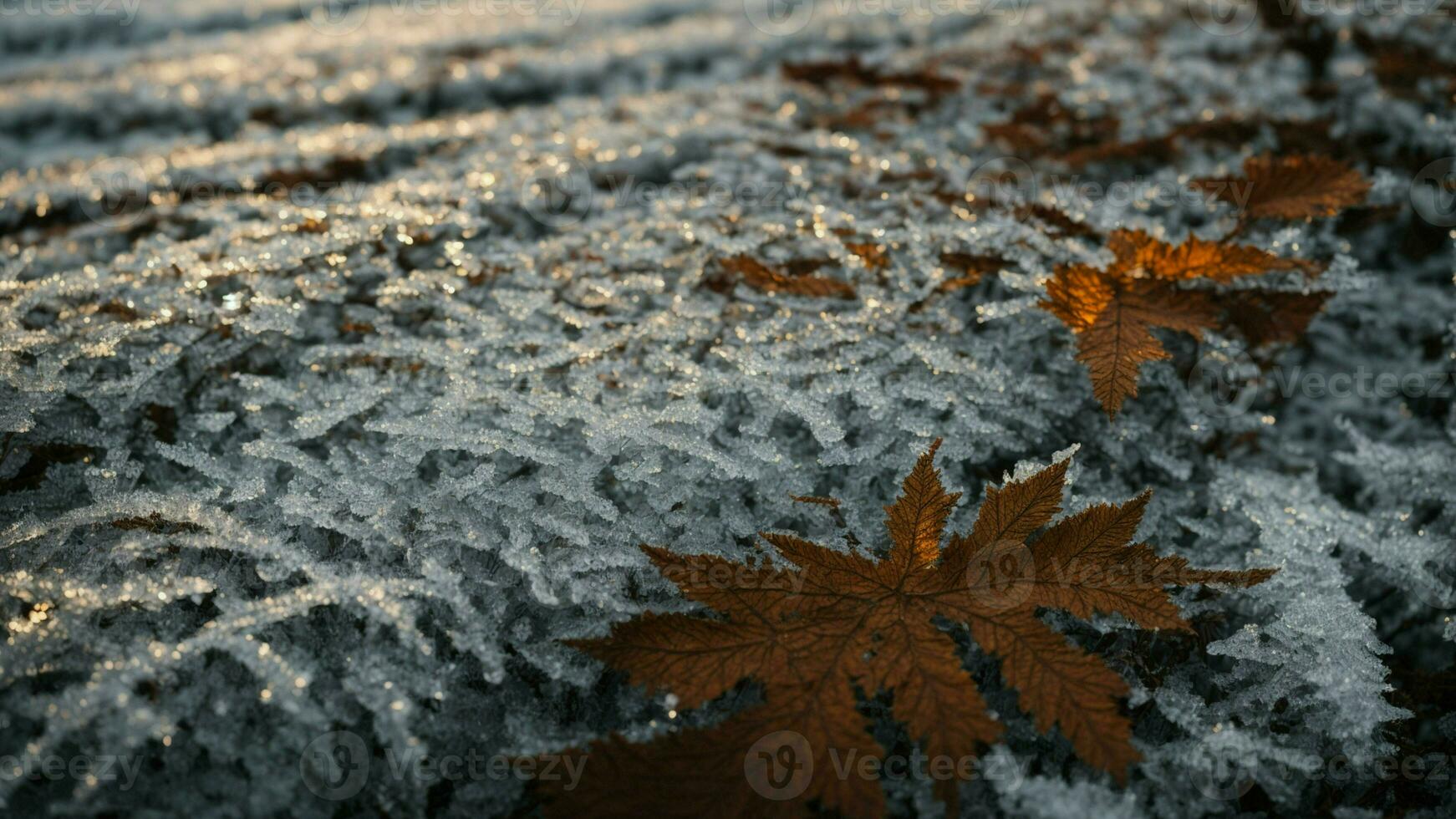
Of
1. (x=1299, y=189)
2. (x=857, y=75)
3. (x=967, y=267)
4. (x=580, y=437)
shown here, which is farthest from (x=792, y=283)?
(x=857, y=75)

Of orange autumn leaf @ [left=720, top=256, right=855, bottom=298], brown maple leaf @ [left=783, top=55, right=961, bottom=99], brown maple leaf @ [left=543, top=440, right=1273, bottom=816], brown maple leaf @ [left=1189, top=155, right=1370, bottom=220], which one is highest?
brown maple leaf @ [left=783, top=55, right=961, bottom=99]

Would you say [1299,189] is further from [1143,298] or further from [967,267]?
[967,267]

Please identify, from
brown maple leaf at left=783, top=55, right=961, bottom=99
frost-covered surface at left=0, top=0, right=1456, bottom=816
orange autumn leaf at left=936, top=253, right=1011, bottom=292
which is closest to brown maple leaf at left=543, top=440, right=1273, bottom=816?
frost-covered surface at left=0, top=0, right=1456, bottom=816

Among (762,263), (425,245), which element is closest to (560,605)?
(762,263)

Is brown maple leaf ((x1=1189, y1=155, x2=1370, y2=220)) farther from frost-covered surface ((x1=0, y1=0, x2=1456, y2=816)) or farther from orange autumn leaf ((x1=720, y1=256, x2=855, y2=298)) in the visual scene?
orange autumn leaf ((x1=720, y1=256, x2=855, y2=298))

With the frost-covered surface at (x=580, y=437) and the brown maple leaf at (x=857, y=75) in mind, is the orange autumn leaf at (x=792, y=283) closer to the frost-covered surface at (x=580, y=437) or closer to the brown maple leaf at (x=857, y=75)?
the frost-covered surface at (x=580, y=437)

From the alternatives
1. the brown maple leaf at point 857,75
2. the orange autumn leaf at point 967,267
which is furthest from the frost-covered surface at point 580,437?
the brown maple leaf at point 857,75

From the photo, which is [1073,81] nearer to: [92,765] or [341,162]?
[341,162]
